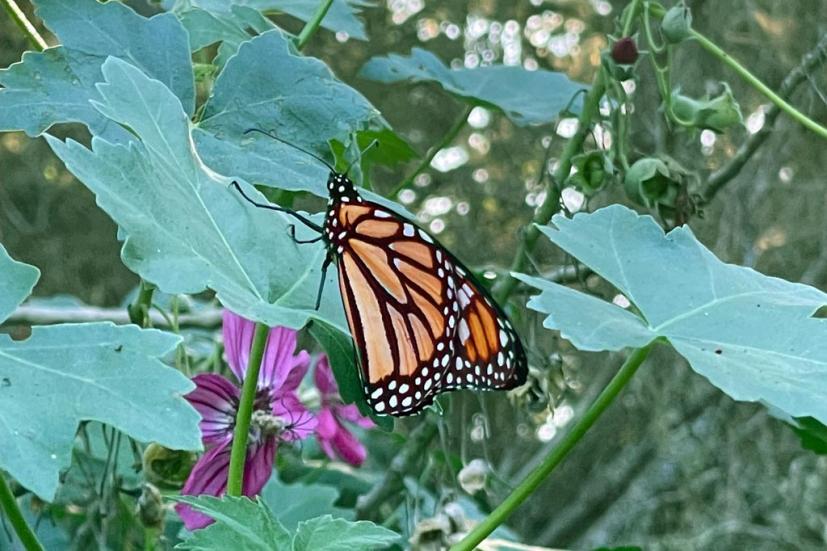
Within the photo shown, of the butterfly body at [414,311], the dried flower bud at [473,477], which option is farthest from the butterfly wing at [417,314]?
the dried flower bud at [473,477]

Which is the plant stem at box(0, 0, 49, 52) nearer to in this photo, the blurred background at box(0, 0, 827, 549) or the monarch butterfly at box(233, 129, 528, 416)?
the monarch butterfly at box(233, 129, 528, 416)

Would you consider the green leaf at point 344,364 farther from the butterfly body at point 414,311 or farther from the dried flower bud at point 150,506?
the dried flower bud at point 150,506

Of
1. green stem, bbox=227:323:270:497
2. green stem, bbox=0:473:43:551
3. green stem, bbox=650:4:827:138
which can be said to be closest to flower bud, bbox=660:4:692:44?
green stem, bbox=650:4:827:138

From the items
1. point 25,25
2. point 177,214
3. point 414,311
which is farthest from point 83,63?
point 414,311

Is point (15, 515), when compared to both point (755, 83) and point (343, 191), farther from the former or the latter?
point (755, 83)

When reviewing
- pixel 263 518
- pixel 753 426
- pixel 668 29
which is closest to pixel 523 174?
pixel 753 426

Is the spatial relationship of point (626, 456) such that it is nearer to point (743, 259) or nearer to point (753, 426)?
point (753, 426)
